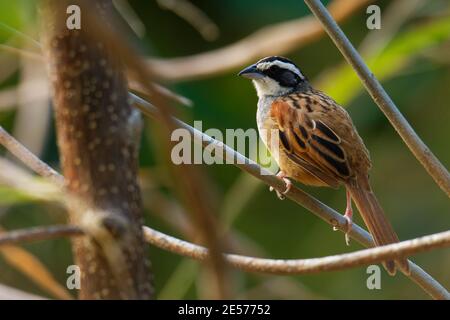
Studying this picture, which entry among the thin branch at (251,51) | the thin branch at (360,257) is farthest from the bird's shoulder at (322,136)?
the thin branch at (360,257)

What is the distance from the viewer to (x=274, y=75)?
14.3 feet

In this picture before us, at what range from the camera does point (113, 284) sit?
1263 mm

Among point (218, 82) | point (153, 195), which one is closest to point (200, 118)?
point (218, 82)

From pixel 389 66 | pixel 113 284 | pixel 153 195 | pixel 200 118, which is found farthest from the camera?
pixel 200 118

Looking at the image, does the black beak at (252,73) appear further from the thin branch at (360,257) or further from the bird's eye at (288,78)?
the thin branch at (360,257)

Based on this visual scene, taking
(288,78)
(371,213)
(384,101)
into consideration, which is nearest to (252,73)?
(288,78)

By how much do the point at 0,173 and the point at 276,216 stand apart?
183 inches

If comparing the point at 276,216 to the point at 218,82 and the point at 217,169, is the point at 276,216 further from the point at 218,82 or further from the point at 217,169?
the point at 218,82

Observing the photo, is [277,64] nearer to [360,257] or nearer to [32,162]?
[32,162]

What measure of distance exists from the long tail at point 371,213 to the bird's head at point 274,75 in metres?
0.83

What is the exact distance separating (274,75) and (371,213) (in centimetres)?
112

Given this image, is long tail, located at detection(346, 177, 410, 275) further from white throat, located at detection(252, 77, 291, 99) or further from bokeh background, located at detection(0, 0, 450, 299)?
bokeh background, located at detection(0, 0, 450, 299)

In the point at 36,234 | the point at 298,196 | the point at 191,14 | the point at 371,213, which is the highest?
the point at 191,14

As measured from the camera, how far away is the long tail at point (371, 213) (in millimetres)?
3431
